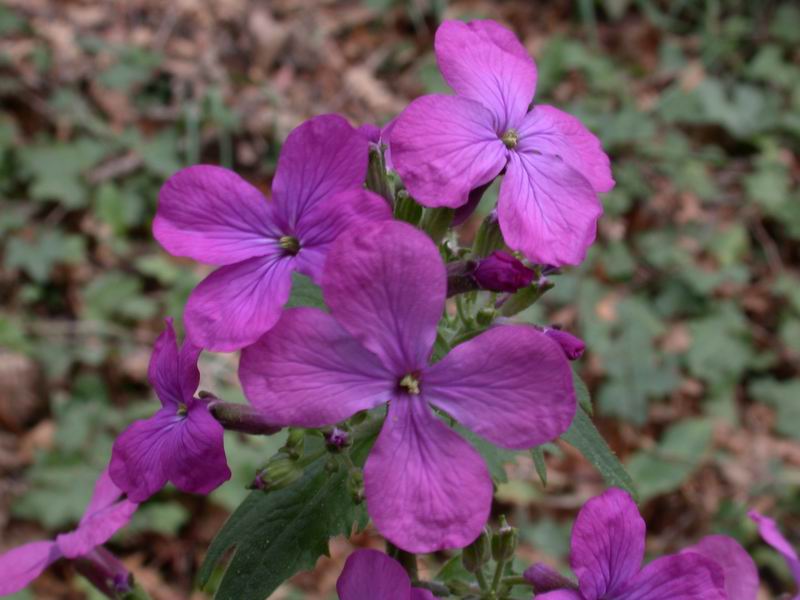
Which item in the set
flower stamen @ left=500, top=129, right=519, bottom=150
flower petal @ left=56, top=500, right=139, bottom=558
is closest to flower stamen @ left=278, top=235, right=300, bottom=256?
flower stamen @ left=500, top=129, right=519, bottom=150

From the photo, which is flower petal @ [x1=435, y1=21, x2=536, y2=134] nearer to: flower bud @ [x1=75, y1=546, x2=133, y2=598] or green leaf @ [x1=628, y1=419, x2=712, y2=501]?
flower bud @ [x1=75, y1=546, x2=133, y2=598]

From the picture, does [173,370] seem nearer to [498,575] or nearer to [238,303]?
[238,303]

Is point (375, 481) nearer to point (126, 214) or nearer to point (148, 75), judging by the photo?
point (126, 214)

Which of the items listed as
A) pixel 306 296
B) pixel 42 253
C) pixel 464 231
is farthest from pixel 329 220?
pixel 42 253

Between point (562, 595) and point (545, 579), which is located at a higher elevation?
point (562, 595)

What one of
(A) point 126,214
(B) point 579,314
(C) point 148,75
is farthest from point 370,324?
(C) point 148,75
